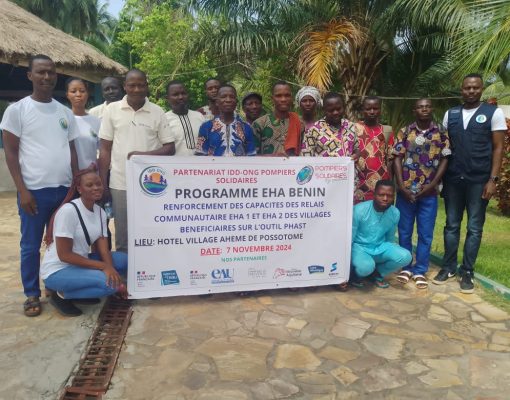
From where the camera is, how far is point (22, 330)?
325 cm

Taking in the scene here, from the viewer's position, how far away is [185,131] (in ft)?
14.3

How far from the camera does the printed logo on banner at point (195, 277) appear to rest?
378cm

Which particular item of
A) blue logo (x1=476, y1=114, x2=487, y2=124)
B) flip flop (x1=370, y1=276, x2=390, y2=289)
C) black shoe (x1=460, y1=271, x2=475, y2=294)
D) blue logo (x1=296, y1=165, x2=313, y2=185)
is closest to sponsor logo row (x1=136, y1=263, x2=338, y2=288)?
flip flop (x1=370, y1=276, x2=390, y2=289)

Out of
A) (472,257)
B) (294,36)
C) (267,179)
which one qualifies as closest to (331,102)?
(267,179)

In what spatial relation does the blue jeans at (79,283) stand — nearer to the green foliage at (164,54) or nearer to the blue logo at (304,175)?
the blue logo at (304,175)

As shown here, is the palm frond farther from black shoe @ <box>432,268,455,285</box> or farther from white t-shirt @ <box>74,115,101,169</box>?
white t-shirt @ <box>74,115,101,169</box>

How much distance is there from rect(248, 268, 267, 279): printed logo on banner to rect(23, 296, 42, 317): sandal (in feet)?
5.31

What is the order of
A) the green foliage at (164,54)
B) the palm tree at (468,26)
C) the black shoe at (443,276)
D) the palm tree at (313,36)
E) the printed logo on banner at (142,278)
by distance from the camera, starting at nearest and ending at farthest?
1. the printed logo on banner at (142,278)
2. the black shoe at (443,276)
3. the palm tree at (468,26)
4. the palm tree at (313,36)
5. the green foliage at (164,54)

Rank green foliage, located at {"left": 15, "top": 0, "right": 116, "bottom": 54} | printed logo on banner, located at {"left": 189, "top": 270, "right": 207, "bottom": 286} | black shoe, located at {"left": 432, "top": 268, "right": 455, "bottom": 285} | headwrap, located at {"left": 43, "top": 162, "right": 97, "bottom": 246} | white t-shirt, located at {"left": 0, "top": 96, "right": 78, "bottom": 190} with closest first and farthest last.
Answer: white t-shirt, located at {"left": 0, "top": 96, "right": 78, "bottom": 190}
headwrap, located at {"left": 43, "top": 162, "right": 97, "bottom": 246}
printed logo on banner, located at {"left": 189, "top": 270, "right": 207, "bottom": 286}
black shoe, located at {"left": 432, "top": 268, "right": 455, "bottom": 285}
green foliage, located at {"left": 15, "top": 0, "right": 116, "bottom": 54}

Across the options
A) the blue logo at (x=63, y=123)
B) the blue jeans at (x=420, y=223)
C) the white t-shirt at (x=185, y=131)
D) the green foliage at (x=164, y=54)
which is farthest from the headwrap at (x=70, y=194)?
the green foliage at (x=164, y=54)

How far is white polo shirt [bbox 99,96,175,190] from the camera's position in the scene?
143 inches

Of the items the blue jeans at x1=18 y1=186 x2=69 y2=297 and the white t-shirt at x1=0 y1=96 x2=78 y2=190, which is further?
the blue jeans at x1=18 y1=186 x2=69 y2=297

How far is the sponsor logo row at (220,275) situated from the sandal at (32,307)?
728mm

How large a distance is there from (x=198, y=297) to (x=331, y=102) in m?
1.96
